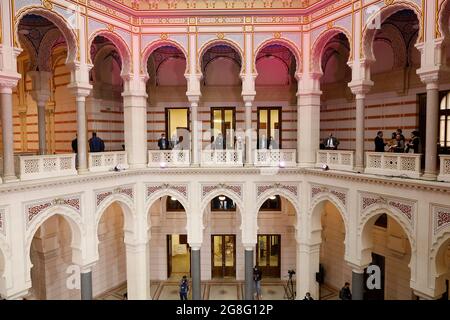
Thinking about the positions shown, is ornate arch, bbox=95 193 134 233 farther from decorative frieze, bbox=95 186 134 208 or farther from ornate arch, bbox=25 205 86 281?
ornate arch, bbox=25 205 86 281

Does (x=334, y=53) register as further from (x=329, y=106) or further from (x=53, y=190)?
(x=53, y=190)

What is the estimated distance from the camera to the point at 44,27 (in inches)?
492

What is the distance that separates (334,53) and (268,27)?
3.97 metres

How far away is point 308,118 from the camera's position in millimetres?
13102

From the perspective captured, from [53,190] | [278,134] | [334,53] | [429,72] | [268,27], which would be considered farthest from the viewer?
[278,134]

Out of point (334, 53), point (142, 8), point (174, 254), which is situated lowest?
point (174, 254)

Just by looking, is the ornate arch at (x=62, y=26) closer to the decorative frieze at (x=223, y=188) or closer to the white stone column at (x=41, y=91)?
the white stone column at (x=41, y=91)

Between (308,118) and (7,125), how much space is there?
9822 mm

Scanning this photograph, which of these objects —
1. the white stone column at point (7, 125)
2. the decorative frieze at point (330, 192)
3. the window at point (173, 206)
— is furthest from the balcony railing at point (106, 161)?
the decorative frieze at point (330, 192)

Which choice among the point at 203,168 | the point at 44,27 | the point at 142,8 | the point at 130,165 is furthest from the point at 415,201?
the point at 44,27

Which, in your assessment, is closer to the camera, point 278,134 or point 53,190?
point 53,190

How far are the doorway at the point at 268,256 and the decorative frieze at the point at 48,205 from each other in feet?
30.9

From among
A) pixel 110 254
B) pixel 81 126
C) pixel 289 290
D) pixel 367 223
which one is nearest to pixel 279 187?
pixel 367 223

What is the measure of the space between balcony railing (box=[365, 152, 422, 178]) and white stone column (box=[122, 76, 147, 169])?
8122 mm
